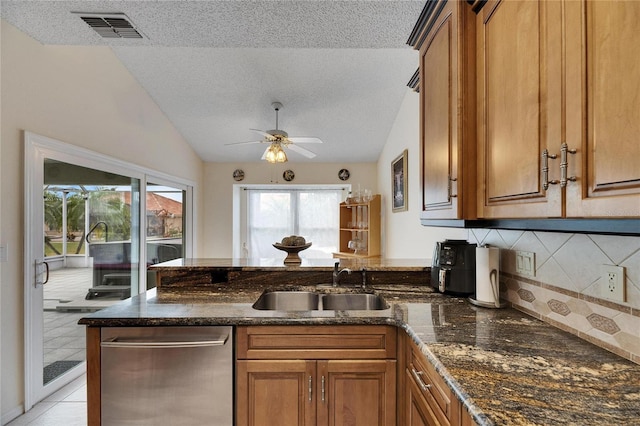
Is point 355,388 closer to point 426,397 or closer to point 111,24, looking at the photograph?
point 426,397

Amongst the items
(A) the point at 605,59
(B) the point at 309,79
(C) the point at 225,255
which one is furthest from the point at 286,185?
Result: (A) the point at 605,59

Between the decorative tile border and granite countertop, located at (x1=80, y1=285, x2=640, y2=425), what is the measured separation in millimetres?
35

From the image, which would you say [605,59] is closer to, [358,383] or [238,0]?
[358,383]

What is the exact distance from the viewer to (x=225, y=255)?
577 cm

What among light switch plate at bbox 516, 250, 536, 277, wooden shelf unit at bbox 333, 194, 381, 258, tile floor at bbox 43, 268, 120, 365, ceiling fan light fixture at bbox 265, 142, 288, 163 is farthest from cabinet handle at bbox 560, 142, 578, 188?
wooden shelf unit at bbox 333, 194, 381, 258

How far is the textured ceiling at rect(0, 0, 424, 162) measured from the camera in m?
1.92

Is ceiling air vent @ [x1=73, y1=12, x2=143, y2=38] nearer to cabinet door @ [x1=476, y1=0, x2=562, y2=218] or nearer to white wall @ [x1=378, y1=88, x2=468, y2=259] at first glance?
cabinet door @ [x1=476, y1=0, x2=562, y2=218]

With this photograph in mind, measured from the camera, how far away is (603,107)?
2.43 ft

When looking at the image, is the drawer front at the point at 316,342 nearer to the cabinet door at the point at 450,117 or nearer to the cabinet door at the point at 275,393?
the cabinet door at the point at 275,393

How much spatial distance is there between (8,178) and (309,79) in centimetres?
261

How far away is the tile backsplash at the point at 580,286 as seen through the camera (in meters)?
1.01

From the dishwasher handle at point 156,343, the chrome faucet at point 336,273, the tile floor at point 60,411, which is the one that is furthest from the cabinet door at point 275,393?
the tile floor at point 60,411

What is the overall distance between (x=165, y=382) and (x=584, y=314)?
1.71 m

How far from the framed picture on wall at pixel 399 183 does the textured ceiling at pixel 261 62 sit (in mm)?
616
